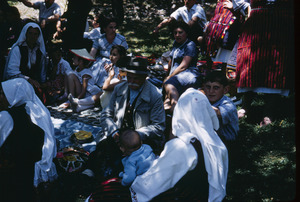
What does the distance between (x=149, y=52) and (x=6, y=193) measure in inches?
228

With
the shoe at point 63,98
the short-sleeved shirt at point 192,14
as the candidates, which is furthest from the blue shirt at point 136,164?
the short-sleeved shirt at point 192,14

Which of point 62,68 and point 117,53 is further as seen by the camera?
point 62,68

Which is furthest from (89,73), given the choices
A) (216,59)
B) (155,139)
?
(155,139)

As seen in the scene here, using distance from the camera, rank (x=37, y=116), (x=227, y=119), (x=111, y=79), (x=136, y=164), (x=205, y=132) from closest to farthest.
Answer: (x=205, y=132) < (x=136, y=164) < (x=37, y=116) < (x=227, y=119) < (x=111, y=79)

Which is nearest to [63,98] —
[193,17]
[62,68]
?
[62,68]

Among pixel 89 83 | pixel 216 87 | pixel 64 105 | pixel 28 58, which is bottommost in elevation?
pixel 64 105

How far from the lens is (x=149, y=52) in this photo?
28.8 ft

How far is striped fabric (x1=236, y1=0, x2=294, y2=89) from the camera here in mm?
4789

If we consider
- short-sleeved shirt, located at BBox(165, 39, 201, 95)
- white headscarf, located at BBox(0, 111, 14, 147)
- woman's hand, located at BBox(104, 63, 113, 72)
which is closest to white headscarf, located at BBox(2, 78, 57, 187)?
white headscarf, located at BBox(0, 111, 14, 147)

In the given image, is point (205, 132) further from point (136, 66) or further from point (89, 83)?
point (89, 83)

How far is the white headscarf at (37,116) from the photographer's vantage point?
147 inches

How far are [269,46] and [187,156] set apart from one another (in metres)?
2.61

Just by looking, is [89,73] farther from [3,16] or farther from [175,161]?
[175,161]

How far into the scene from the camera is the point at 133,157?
3.33 metres
